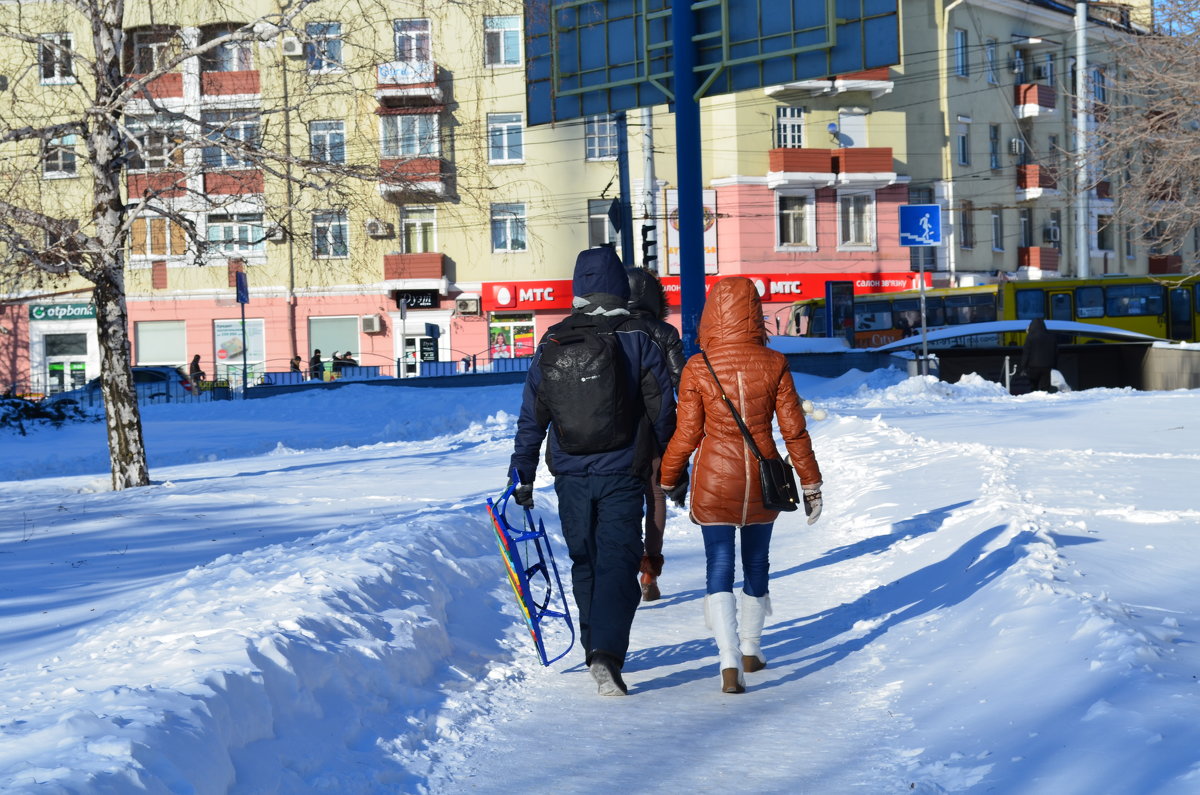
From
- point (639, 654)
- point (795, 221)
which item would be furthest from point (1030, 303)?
point (639, 654)

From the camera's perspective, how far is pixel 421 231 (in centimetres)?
4634

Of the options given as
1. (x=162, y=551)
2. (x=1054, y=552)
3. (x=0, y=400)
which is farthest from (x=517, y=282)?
(x=1054, y=552)

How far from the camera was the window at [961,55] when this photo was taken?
49.3 m

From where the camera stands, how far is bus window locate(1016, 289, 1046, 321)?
125ft

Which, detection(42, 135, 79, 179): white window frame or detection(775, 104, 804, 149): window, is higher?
detection(775, 104, 804, 149): window

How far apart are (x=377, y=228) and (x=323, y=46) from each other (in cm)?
205

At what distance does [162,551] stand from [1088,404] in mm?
14840

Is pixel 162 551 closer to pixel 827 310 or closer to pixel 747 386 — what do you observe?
pixel 747 386

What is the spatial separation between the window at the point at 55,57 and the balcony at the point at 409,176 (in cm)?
316

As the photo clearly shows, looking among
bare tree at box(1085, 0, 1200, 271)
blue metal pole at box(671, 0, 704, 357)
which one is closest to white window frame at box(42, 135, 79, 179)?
blue metal pole at box(671, 0, 704, 357)

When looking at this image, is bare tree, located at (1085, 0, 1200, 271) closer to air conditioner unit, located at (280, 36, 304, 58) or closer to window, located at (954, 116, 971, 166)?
air conditioner unit, located at (280, 36, 304, 58)

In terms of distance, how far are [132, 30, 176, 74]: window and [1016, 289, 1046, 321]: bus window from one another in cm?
2886

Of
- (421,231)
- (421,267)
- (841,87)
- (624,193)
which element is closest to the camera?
(624,193)

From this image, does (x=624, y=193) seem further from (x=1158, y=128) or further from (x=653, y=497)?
(x=653, y=497)
